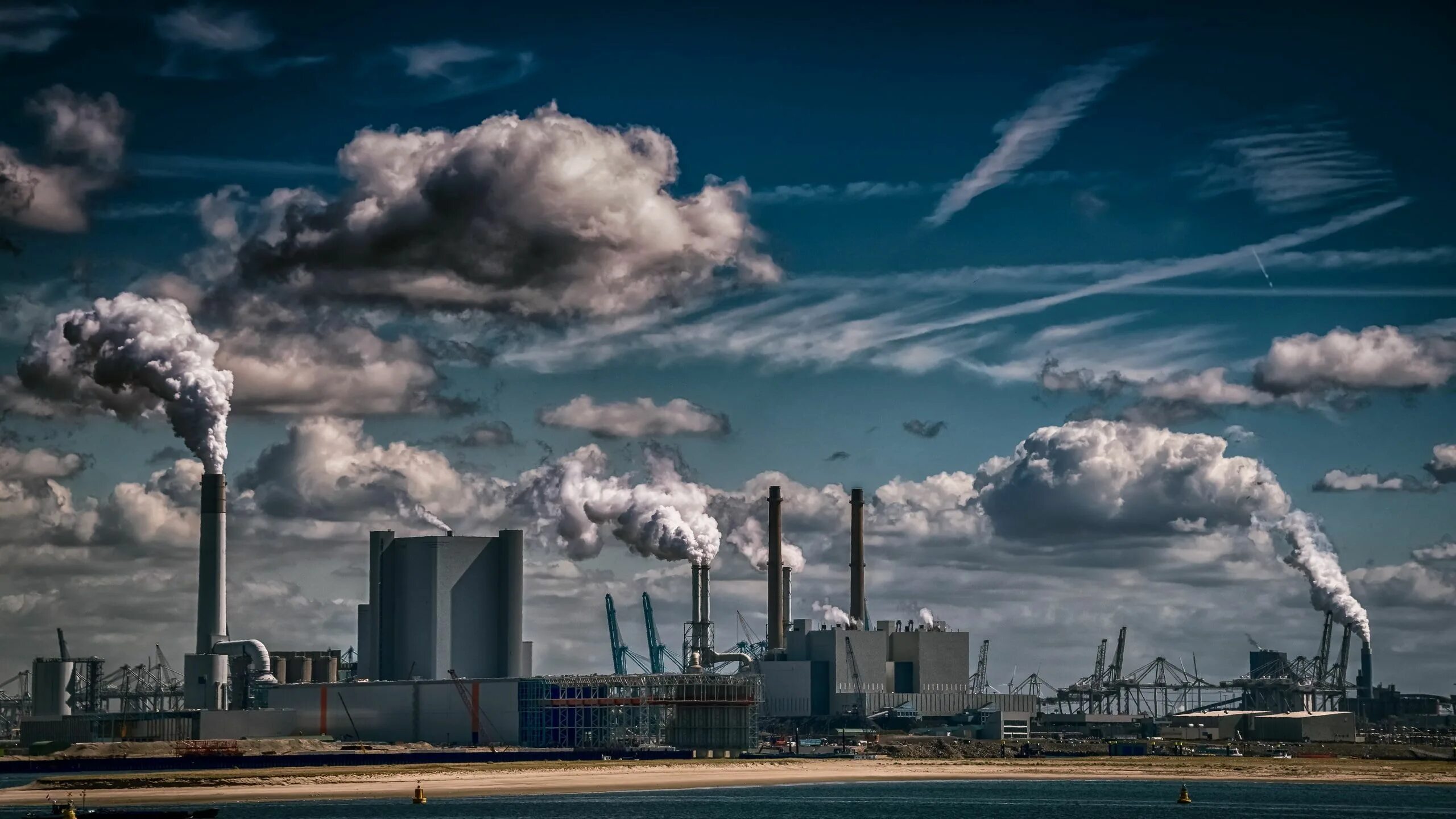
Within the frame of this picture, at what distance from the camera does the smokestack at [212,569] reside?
178125 mm

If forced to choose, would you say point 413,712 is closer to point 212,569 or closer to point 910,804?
point 212,569

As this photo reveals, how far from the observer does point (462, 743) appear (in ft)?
617

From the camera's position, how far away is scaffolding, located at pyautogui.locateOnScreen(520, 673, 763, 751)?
189 metres

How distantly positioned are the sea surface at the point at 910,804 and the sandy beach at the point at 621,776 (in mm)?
2024

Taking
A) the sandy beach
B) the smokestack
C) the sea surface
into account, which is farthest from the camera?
the smokestack

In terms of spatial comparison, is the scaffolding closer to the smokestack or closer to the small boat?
the smokestack

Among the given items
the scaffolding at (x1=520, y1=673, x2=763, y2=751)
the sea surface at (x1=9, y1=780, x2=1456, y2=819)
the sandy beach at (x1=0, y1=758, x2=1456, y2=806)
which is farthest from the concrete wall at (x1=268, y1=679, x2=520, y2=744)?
the sea surface at (x1=9, y1=780, x2=1456, y2=819)

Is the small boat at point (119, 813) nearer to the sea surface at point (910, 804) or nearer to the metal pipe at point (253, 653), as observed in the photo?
the sea surface at point (910, 804)

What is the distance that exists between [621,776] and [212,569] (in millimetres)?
50435

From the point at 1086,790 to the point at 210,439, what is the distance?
286ft

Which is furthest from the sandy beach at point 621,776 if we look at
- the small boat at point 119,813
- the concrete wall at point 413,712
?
the concrete wall at point 413,712

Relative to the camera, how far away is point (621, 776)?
158 m

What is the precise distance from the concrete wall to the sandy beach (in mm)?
19503

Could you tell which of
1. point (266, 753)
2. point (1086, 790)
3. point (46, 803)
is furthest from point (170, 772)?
point (1086, 790)
